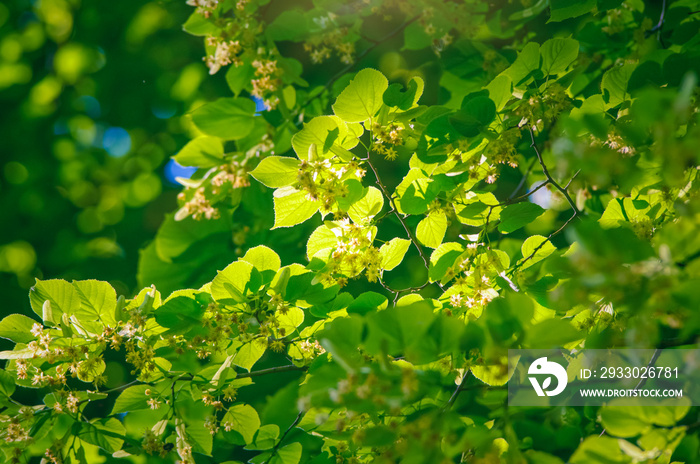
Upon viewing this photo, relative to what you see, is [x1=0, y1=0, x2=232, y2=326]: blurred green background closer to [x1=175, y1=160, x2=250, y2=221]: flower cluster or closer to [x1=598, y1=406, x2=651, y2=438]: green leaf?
[x1=175, y1=160, x2=250, y2=221]: flower cluster

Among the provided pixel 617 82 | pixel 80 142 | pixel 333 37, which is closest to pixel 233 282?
pixel 333 37

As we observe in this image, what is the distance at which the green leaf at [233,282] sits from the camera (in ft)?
3.18

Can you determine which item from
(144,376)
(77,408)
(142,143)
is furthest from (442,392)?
(142,143)

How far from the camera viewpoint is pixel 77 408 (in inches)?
43.5

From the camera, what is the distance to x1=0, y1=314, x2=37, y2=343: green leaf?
3.54ft

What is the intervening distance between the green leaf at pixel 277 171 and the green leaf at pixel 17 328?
71 centimetres

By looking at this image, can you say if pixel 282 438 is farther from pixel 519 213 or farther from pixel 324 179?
pixel 519 213

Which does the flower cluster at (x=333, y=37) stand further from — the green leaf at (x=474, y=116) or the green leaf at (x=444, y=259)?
the green leaf at (x=444, y=259)

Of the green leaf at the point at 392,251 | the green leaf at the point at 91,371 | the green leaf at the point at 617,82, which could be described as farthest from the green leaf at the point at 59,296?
the green leaf at the point at 617,82

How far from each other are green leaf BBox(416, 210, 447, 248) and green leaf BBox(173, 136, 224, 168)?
Result: 0.59m

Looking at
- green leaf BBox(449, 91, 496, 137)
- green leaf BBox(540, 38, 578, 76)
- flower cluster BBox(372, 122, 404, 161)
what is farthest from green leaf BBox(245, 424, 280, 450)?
green leaf BBox(540, 38, 578, 76)

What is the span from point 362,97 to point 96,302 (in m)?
0.84

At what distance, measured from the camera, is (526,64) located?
3.23ft

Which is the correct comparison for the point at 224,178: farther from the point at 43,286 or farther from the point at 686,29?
the point at 686,29
